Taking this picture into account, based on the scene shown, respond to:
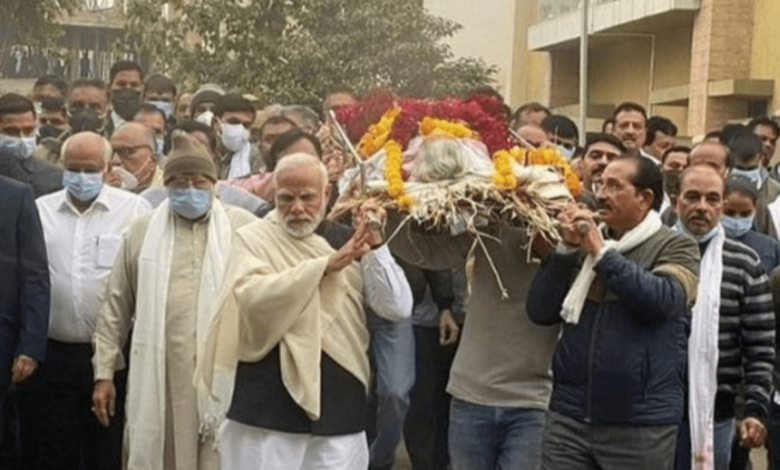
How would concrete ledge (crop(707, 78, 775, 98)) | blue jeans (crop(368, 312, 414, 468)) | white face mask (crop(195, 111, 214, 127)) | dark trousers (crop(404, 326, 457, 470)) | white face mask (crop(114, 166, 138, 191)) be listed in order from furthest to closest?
concrete ledge (crop(707, 78, 775, 98)) < white face mask (crop(195, 111, 214, 127)) < white face mask (crop(114, 166, 138, 191)) < dark trousers (crop(404, 326, 457, 470)) < blue jeans (crop(368, 312, 414, 468))

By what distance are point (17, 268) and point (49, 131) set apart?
3945 mm

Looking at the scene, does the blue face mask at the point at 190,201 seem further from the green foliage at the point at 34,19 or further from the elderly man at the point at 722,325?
the green foliage at the point at 34,19

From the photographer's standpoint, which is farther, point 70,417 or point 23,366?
point 70,417

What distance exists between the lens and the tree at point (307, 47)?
2638cm

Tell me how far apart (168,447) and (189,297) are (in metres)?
0.76

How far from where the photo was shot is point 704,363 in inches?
310

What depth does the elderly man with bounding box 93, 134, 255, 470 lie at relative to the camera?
8516 mm

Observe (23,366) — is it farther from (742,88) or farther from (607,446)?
(742,88)

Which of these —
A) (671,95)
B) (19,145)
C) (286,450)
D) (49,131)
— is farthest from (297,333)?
(671,95)

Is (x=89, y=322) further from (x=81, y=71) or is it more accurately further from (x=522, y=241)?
(x=81, y=71)

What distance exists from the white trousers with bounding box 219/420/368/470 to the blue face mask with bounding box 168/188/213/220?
Answer: 52.0 inches

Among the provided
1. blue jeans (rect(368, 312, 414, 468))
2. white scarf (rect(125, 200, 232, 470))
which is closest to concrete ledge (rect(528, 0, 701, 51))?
blue jeans (rect(368, 312, 414, 468))

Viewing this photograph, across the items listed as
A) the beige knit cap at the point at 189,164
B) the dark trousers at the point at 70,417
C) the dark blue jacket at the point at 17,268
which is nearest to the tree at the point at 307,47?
the dark trousers at the point at 70,417

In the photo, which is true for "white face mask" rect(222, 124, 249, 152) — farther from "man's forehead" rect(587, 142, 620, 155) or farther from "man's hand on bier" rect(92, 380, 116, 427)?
"man's hand on bier" rect(92, 380, 116, 427)
